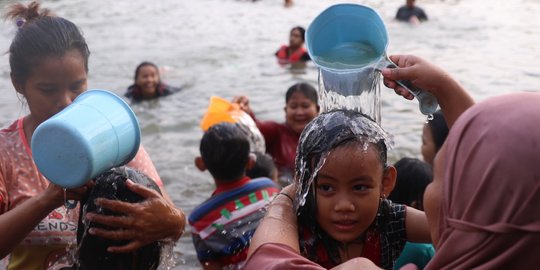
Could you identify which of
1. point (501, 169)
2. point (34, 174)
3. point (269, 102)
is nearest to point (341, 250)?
point (501, 169)

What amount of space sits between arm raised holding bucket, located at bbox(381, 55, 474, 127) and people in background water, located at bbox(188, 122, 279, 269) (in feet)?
5.51

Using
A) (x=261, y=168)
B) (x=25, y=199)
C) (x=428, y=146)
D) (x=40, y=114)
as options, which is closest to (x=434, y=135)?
(x=428, y=146)

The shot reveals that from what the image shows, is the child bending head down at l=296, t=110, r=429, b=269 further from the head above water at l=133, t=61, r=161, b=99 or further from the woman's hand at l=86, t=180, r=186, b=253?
the head above water at l=133, t=61, r=161, b=99

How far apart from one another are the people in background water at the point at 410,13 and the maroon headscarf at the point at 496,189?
13.0 m

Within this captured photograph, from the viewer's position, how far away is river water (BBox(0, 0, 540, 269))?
7.65m

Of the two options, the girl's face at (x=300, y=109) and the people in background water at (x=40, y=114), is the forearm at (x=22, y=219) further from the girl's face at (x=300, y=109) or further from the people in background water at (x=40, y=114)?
the girl's face at (x=300, y=109)

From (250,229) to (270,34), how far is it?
10007 millimetres

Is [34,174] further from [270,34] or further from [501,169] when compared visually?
[270,34]

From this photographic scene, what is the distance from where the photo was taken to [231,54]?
1185 centimetres

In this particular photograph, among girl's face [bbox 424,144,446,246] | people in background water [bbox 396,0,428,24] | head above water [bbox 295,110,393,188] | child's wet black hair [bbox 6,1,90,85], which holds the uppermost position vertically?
child's wet black hair [bbox 6,1,90,85]

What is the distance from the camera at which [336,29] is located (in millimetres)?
2865

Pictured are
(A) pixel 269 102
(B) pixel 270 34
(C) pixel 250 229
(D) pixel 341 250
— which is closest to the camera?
(D) pixel 341 250

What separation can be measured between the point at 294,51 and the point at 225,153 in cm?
699

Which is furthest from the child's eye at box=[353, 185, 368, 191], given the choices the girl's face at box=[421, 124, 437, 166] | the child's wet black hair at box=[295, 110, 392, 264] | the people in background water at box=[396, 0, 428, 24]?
the people in background water at box=[396, 0, 428, 24]
